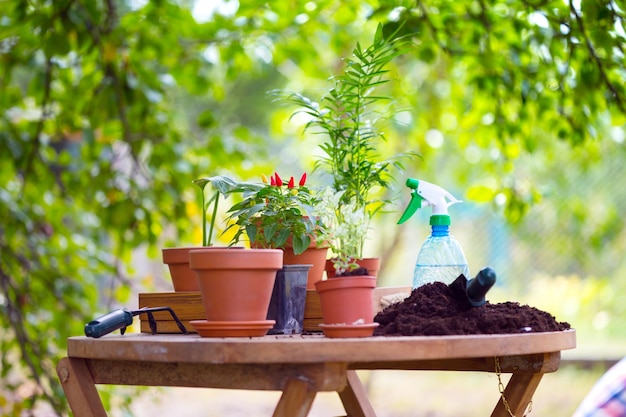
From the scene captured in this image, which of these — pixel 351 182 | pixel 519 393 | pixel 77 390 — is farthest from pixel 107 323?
pixel 519 393

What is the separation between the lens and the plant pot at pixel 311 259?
1.57 meters

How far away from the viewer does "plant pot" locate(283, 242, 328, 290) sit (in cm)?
157

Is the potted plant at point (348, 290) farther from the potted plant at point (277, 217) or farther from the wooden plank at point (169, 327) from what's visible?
the wooden plank at point (169, 327)

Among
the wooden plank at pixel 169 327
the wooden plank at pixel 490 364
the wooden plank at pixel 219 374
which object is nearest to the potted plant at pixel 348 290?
the wooden plank at pixel 219 374

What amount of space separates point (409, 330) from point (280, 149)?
21.2 feet

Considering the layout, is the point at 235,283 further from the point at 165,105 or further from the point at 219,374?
the point at 165,105

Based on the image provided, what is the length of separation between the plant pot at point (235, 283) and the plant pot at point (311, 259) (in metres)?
0.24

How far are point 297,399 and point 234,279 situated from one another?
229mm

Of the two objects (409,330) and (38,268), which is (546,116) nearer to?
(409,330)

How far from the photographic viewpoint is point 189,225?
11.2 ft

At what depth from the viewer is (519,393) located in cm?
151

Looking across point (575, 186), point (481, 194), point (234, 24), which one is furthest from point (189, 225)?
point (575, 186)

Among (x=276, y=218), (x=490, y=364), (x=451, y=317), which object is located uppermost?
(x=276, y=218)

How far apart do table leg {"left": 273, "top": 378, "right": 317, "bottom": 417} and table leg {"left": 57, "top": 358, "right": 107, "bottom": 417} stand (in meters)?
0.41
